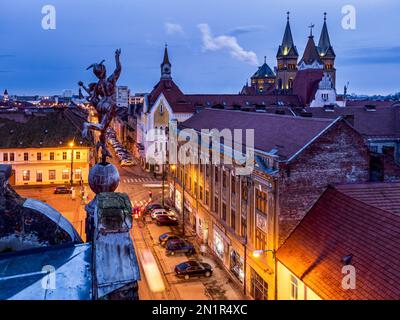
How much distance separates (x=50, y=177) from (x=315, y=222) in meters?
48.0

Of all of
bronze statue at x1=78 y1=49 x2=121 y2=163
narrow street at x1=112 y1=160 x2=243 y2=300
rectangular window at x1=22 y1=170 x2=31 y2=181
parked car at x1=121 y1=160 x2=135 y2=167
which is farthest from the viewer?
parked car at x1=121 y1=160 x2=135 y2=167

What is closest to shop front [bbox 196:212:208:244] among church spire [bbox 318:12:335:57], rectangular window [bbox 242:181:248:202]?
rectangular window [bbox 242:181:248:202]

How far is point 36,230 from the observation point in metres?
7.88

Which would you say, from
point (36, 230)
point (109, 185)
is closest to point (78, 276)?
point (36, 230)

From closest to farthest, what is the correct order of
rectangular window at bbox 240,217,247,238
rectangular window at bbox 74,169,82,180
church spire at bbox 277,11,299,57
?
rectangular window at bbox 240,217,247,238, rectangular window at bbox 74,169,82,180, church spire at bbox 277,11,299,57

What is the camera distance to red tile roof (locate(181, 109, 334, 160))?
Answer: 26.9 meters

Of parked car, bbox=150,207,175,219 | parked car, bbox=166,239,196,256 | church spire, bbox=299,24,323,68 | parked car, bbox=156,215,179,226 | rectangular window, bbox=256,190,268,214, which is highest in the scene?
church spire, bbox=299,24,323,68

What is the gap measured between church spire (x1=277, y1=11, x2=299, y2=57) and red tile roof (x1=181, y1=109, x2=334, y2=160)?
112 meters

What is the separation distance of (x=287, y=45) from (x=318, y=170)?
134 meters

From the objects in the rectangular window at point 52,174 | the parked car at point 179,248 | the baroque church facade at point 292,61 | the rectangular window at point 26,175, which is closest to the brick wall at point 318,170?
the parked car at point 179,248

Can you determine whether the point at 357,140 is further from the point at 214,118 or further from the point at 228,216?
the point at 214,118

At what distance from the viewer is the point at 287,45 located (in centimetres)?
15200

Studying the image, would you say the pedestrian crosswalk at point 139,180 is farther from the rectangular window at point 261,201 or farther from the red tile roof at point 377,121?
the rectangular window at point 261,201

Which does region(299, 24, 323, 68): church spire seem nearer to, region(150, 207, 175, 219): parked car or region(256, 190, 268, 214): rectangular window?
region(150, 207, 175, 219): parked car
